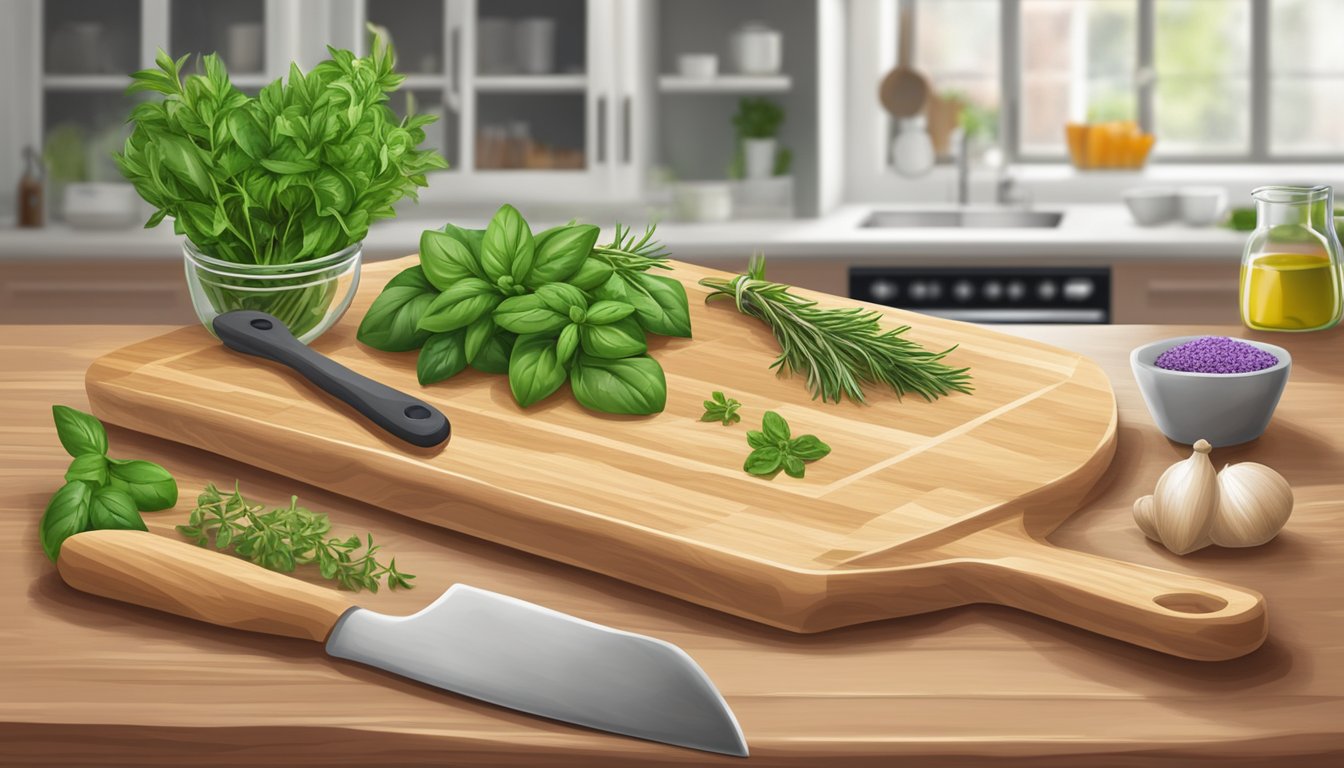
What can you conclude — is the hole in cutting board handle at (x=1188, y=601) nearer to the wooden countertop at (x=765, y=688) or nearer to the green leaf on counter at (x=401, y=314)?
the wooden countertop at (x=765, y=688)

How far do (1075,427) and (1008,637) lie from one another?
1.12 ft

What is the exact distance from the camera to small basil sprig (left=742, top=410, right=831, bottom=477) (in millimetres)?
921

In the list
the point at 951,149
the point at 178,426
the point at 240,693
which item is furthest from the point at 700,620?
the point at 951,149

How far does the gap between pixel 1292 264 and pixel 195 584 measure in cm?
116

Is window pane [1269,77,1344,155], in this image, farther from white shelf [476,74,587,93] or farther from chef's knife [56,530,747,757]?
chef's knife [56,530,747,757]

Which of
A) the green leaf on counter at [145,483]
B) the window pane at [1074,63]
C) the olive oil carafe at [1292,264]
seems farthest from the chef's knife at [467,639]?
the window pane at [1074,63]

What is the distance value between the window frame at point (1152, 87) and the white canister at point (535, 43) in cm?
114

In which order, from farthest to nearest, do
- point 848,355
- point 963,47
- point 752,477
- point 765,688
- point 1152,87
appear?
point 963,47 < point 1152,87 < point 848,355 < point 752,477 < point 765,688

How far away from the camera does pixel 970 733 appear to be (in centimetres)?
64

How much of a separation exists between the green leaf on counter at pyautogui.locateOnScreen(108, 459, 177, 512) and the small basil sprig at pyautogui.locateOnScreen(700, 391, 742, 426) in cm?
39

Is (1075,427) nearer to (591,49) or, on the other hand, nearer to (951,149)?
(591,49)

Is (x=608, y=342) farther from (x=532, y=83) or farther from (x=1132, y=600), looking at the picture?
(x=532, y=83)

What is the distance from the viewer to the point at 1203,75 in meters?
3.88

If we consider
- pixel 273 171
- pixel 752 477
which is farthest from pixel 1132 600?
pixel 273 171
